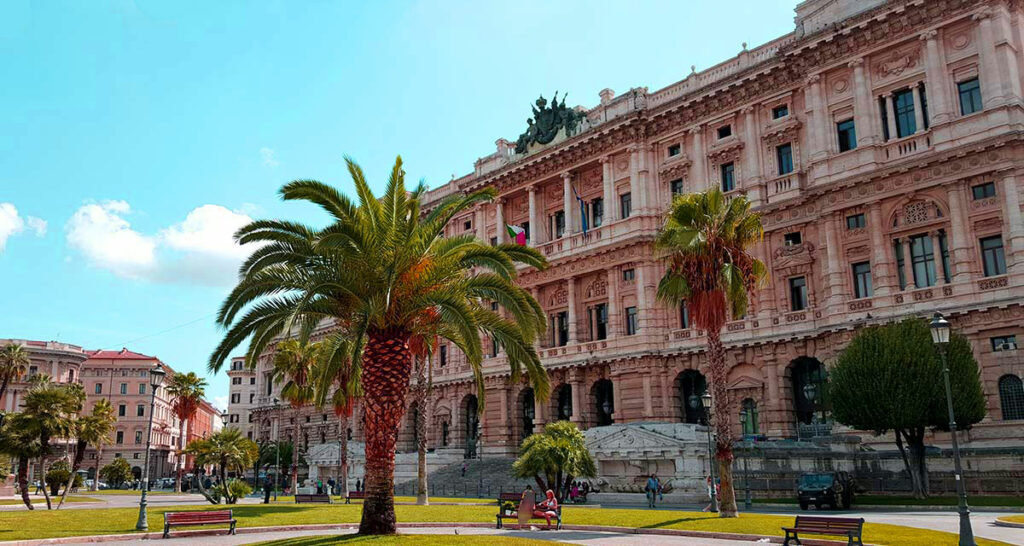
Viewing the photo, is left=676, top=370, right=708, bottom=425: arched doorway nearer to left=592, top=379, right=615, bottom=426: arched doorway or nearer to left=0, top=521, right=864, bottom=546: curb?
left=592, top=379, right=615, bottom=426: arched doorway

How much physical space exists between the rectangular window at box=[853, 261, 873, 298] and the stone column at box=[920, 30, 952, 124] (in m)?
7.15

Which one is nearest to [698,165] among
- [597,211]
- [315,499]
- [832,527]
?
[597,211]

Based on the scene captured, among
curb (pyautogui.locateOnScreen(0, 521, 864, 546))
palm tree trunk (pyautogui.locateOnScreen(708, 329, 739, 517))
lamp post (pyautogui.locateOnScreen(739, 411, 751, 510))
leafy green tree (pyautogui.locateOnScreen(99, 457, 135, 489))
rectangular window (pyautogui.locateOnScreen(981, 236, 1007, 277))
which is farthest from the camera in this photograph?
leafy green tree (pyautogui.locateOnScreen(99, 457, 135, 489))

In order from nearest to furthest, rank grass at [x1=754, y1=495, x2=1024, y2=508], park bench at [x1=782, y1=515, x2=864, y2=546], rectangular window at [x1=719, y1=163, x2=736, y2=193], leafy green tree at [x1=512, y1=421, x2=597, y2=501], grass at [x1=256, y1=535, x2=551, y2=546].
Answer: park bench at [x1=782, y1=515, x2=864, y2=546]
grass at [x1=256, y1=535, x2=551, y2=546]
grass at [x1=754, y1=495, x2=1024, y2=508]
leafy green tree at [x1=512, y1=421, x2=597, y2=501]
rectangular window at [x1=719, y1=163, x2=736, y2=193]

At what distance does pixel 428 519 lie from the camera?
83.2 ft

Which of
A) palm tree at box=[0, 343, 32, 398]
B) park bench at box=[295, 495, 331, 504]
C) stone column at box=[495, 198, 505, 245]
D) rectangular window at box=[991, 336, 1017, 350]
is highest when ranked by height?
stone column at box=[495, 198, 505, 245]

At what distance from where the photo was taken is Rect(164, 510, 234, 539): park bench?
20859mm

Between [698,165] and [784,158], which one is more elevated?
[698,165]

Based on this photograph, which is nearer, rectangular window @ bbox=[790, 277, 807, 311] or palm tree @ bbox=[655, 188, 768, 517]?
palm tree @ bbox=[655, 188, 768, 517]

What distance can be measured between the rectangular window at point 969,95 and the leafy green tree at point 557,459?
2262cm

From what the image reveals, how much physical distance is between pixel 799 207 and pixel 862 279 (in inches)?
198

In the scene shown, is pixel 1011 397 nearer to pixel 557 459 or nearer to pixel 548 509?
pixel 557 459

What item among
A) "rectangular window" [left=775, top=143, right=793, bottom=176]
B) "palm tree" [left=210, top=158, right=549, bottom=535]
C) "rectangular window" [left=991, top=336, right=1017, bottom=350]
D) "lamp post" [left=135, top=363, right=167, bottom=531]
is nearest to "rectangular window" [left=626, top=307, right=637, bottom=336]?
"rectangular window" [left=775, top=143, right=793, bottom=176]

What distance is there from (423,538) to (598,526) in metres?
6.74
